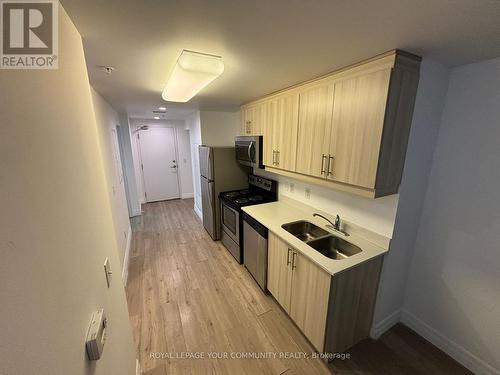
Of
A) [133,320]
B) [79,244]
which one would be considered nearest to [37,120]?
[79,244]

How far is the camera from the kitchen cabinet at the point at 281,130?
6.78 feet

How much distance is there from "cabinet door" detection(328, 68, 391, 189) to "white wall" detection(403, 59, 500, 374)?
714mm

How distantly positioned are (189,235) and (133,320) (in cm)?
186

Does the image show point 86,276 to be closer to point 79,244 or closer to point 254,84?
point 79,244

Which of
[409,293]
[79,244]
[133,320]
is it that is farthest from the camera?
[133,320]

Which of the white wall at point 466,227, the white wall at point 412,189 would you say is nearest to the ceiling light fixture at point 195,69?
the white wall at point 412,189

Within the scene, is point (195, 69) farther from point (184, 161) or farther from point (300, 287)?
point (184, 161)

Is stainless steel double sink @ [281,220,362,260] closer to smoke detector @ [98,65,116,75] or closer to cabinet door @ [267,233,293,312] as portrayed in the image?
cabinet door @ [267,233,293,312]

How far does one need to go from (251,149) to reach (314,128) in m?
1.13

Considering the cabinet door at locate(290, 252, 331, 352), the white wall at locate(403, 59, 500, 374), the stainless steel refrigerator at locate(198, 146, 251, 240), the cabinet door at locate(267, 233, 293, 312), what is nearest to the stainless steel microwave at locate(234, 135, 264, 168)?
the stainless steel refrigerator at locate(198, 146, 251, 240)

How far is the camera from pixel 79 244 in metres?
0.74

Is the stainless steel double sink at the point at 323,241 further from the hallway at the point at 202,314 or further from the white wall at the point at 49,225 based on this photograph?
the white wall at the point at 49,225

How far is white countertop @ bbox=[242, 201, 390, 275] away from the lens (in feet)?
4.95

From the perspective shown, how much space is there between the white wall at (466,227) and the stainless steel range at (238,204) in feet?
5.85
